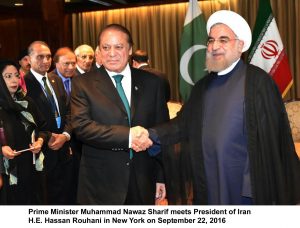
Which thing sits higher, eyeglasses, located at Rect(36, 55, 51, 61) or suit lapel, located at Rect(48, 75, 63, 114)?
eyeglasses, located at Rect(36, 55, 51, 61)

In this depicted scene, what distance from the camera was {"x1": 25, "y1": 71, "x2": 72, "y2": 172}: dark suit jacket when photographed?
439 cm

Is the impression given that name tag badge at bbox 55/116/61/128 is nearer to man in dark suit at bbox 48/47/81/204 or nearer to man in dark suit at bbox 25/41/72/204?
man in dark suit at bbox 25/41/72/204

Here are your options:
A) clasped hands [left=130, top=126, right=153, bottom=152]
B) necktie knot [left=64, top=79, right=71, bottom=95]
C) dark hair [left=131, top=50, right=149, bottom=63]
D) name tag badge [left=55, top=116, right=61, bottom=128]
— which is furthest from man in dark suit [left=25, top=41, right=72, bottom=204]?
clasped hands [left=130, top=126, right=153, bottom=152]

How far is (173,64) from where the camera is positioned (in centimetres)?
937

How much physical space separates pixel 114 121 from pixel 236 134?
71 centimetres

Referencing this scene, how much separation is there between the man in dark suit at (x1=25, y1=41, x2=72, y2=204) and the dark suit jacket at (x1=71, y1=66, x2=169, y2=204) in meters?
1.71

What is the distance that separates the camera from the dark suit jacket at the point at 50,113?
439 cm

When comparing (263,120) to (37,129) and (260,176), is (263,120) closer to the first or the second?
(260,176)

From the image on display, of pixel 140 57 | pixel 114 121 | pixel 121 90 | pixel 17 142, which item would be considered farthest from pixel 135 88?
pixel 140 57

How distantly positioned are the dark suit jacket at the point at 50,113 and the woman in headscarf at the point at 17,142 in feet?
1.36

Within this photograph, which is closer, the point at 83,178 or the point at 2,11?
the point at 83,178

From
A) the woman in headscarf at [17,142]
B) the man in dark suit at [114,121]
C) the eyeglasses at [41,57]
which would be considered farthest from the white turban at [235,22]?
the eyeglasses at [41,57]

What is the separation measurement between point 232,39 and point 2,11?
7.14m
